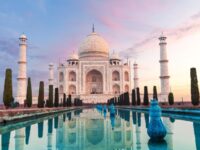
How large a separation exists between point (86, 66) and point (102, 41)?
539 centimetres

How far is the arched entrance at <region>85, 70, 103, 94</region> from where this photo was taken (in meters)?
38.5

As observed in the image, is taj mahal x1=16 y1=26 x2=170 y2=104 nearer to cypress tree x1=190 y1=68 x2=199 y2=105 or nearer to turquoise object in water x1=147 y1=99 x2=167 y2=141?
cypress tree x1=190 y1=68 x2=199 y2=105

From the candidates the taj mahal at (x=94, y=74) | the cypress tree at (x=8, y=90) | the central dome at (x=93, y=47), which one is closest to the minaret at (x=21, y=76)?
the taj mahal at (x=94, y=74)

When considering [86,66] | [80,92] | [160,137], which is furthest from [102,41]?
[160,137]

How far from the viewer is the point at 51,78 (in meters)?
35.6

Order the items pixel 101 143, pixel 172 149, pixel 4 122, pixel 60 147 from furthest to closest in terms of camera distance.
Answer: pixel 4 122
pixel 101 143
pixel 60 147
pixel 172 149

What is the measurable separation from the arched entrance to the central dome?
2547 mm

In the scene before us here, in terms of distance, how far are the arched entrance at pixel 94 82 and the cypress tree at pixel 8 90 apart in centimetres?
2307

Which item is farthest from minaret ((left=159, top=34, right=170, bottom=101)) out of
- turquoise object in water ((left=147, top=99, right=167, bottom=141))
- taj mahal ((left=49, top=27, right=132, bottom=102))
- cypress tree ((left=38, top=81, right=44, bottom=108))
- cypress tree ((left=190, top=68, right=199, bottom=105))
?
turquoise object in water ((left=147, top=99, right=167, bottom=141))

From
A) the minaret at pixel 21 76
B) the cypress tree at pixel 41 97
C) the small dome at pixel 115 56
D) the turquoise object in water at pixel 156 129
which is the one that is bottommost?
the turquoise object in water at pixel 156 129

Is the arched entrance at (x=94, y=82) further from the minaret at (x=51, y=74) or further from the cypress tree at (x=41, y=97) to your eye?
the cypress tree at (x=41, y=97)

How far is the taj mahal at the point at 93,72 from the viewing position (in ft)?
117

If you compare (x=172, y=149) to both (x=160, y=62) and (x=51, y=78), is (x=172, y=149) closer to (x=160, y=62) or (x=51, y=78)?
(x=160, y=62)

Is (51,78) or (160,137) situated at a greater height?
(51,78)
